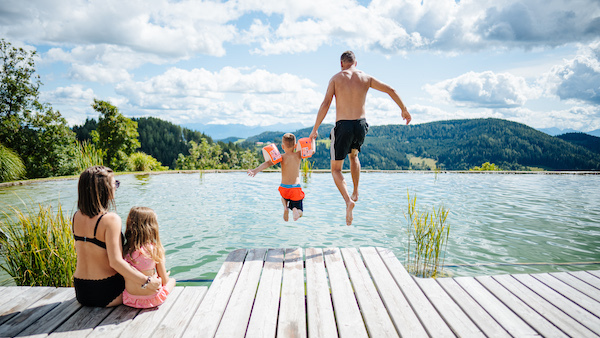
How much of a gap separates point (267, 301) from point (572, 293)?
264cm

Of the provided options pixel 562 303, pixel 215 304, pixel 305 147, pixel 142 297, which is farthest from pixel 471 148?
pixel 142 297

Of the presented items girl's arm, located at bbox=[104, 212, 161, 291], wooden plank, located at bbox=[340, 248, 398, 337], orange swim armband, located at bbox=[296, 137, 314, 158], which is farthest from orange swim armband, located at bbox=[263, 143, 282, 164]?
girl's arm, located at bbox=[104, 212, 161, 291]

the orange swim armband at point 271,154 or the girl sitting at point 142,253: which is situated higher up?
the orange swim armband at point 271,154

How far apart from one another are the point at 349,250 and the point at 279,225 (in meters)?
4.26

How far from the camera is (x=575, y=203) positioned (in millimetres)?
10391

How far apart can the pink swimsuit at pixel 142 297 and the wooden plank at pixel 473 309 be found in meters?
2.35

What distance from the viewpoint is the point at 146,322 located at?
2234 millimetres

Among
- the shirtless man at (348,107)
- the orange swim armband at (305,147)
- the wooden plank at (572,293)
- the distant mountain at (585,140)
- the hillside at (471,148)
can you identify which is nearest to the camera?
the wooden plank at (572,293)

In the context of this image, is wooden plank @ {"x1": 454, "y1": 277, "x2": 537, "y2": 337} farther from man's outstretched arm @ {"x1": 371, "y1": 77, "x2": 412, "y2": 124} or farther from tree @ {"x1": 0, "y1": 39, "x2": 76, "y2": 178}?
tree @ {"x1": 0, "y1": 39, "x2": 76, "y2": 178}

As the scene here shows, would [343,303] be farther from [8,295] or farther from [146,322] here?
[8,295]

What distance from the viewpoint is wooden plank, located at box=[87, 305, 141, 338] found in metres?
2.10

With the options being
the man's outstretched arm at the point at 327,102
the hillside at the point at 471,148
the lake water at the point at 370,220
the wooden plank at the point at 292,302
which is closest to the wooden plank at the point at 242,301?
the wooden plank at the point at 292,302

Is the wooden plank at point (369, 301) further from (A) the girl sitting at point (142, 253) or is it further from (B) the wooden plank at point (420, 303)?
(A) the girl sitting at point (142, 253)

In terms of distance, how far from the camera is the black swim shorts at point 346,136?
12.8 ft
